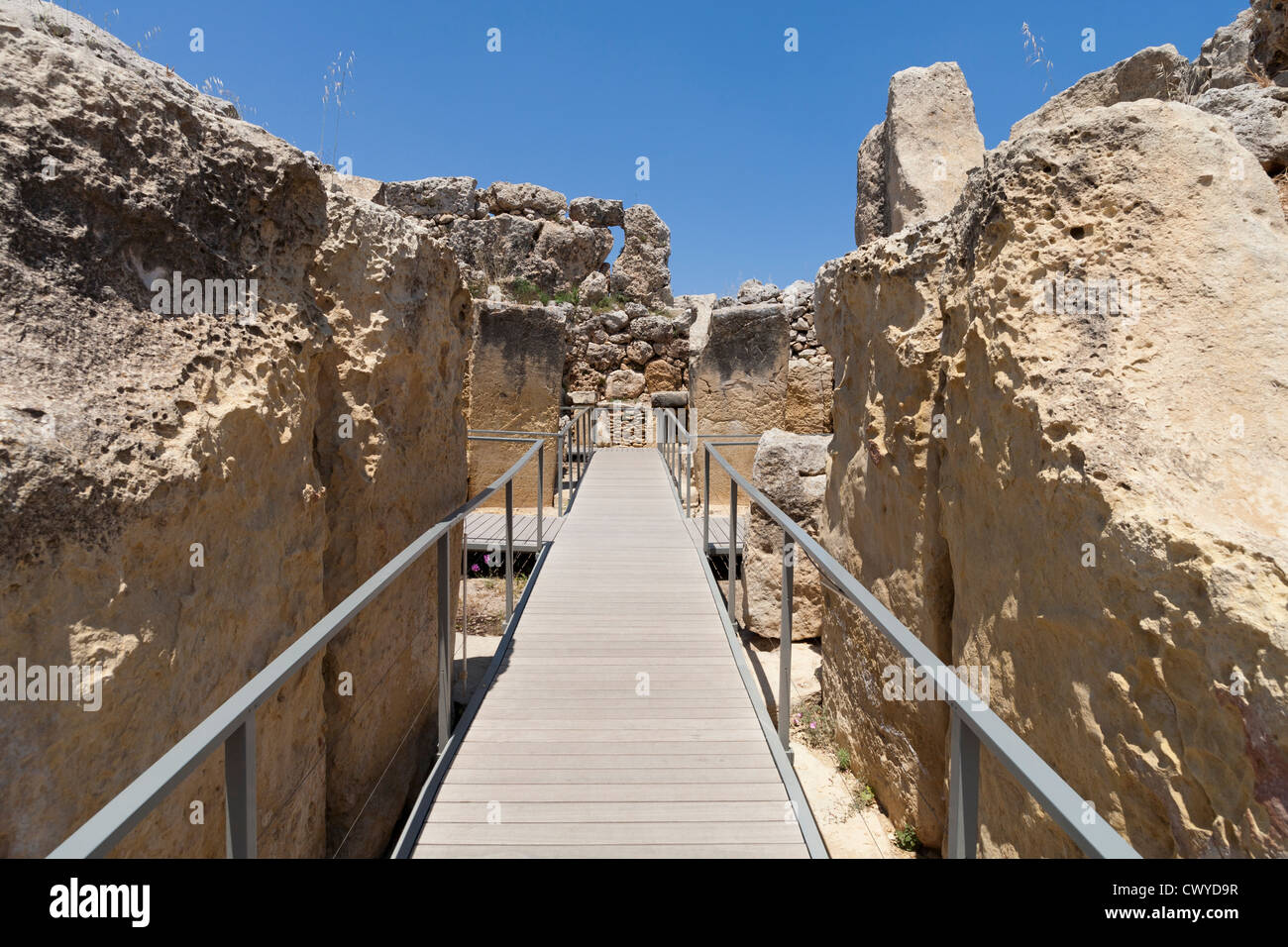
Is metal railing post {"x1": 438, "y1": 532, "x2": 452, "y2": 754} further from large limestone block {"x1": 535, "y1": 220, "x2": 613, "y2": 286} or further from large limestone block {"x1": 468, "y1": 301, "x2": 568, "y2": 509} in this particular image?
large limestone block {"x1": 535, "y1": 220, "x2": 613, "y2": 286}

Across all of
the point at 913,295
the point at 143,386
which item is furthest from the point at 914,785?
the point at 143,386

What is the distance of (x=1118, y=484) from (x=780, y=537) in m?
4.02

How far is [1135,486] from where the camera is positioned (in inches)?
70.9

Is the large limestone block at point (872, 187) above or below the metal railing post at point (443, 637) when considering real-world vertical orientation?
above

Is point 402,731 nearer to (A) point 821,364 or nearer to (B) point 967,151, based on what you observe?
(B) point 967,151

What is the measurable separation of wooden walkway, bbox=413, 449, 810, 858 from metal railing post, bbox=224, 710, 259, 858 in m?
1.15

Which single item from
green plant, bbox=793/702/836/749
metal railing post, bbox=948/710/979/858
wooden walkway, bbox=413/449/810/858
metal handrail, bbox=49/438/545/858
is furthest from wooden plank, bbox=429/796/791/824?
green plant, bbox=793/702/836/749

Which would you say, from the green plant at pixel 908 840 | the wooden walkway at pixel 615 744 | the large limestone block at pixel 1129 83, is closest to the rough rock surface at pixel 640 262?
the wooden walkway at pixel 615 744

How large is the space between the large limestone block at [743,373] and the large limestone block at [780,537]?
11.4ft

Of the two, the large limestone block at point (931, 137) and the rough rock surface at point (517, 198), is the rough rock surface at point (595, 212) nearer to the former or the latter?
the rough rock surface at point (517, 198)

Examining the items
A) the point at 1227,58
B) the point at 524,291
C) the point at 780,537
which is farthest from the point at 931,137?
the point at 524,291

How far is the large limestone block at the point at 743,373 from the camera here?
31.6 feet

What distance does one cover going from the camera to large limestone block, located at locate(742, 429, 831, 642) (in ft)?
19.2
